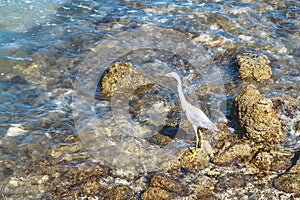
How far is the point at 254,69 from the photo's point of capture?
9.18 meters

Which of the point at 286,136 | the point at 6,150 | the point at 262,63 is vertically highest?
the point at 262,63

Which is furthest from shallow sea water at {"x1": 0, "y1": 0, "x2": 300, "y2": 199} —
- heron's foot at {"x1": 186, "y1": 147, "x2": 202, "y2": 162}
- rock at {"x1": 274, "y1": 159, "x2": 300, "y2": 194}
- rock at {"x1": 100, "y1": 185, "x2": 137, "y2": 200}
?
heron's foot at {"x1": 186, "y1": 147, "x2": 202, "y2": 162}

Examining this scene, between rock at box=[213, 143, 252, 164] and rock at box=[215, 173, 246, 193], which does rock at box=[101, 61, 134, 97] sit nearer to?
rock at box=[213, 143, 252, 164]

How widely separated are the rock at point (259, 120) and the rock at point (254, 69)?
203 cm

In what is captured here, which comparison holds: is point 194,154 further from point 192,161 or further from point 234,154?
point 234,154

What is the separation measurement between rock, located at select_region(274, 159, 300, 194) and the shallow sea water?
0.89m

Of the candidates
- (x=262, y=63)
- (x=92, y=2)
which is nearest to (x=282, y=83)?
(x=262, y=63)

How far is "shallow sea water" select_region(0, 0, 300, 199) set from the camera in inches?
293

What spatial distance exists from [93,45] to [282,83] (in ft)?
18.9

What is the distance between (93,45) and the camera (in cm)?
1091

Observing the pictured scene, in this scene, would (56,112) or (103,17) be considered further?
(103,17)

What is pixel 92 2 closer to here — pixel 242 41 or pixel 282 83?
pixel 242 41

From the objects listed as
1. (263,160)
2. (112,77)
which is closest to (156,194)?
(263,160)

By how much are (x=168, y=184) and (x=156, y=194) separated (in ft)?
1.14
